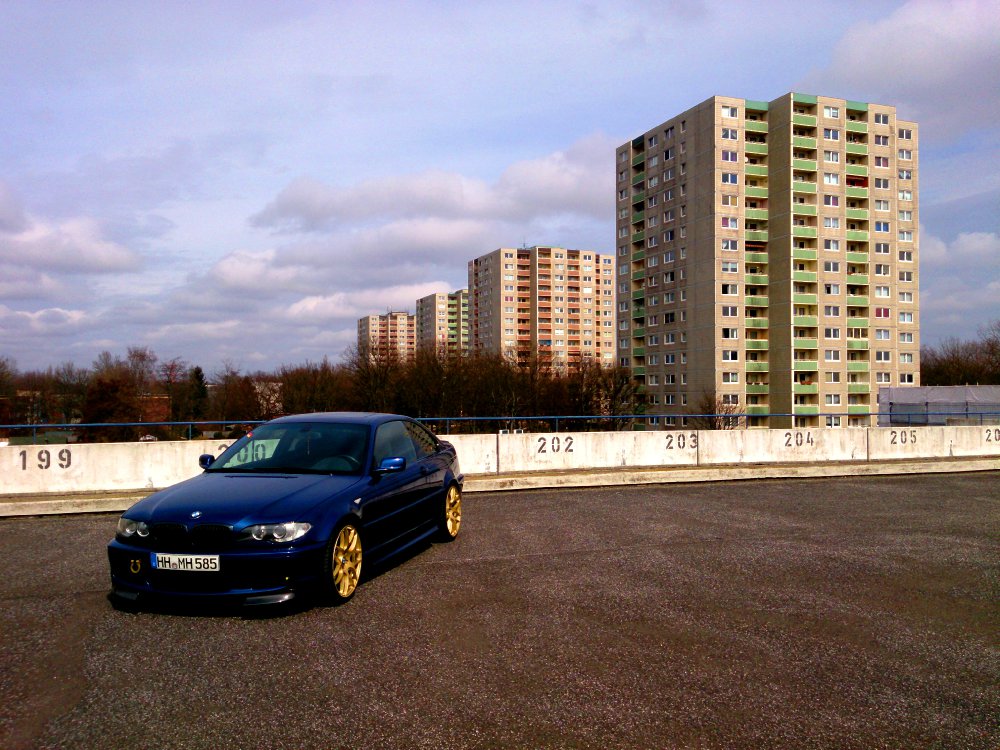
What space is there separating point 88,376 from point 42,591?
7105 cm

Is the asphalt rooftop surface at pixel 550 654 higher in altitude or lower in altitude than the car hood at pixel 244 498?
lower

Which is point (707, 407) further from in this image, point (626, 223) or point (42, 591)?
point (42, 591)

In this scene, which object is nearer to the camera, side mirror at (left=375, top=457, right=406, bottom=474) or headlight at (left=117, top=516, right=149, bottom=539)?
headlight at (left=117, top=516, right=149, bottom=539)

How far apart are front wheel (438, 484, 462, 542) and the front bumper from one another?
8.75 feet

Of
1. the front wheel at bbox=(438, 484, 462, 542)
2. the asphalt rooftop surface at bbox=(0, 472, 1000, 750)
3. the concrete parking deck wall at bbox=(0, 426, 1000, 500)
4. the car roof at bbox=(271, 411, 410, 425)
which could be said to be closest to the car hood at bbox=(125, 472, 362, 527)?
the asphalt rooftop surface at bbox=(0, 472, 1000, 750)

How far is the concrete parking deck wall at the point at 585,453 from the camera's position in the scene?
37.2 feet

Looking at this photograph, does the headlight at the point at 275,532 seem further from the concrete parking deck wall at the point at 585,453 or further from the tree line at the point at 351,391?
the tree line at the point at 351,391

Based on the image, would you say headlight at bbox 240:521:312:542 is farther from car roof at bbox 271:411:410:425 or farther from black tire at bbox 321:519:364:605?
car roof at bbox 271:411:410:425

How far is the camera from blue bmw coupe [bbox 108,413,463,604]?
4945mm

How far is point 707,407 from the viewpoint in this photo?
2923 inches

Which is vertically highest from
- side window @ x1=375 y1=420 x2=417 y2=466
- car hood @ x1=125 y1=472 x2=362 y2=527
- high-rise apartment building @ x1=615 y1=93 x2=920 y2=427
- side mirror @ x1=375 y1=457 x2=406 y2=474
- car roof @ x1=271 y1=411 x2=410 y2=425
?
high-rise apartment building @ x1=615 y1=93 x2=920 y2=427

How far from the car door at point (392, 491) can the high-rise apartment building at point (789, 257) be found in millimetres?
72470

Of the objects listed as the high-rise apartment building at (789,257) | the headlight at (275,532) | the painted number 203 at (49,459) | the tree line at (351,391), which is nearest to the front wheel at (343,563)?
the headlight at (275,532)

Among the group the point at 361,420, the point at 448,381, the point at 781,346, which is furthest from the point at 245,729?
the point at 781,346
